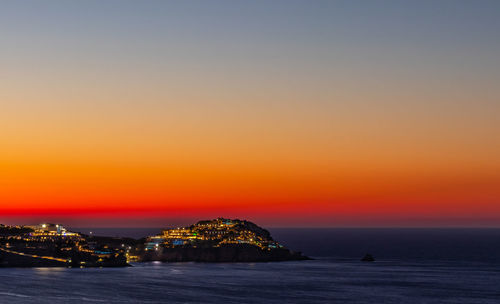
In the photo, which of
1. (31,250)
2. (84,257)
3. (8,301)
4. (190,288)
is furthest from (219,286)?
(31,250)

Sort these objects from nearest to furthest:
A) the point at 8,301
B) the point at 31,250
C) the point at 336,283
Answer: the point at 8,301 → the point at 336,283 → the point at 31,250

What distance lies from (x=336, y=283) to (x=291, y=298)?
2885 centimetres

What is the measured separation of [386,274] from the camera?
165 m

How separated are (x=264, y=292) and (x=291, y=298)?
9.31m

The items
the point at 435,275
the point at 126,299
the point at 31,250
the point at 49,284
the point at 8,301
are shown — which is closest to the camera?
the point at 8,301

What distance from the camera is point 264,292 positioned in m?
123

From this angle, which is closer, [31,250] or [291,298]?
[291,298]

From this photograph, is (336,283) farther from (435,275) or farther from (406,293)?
(435,275)

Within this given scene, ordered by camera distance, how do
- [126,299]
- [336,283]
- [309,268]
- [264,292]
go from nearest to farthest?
[126,299]
[264,292]
[336,283]
[309,268]

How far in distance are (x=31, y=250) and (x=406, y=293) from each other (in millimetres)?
121092

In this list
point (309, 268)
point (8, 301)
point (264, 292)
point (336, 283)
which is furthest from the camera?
point (309, 268)

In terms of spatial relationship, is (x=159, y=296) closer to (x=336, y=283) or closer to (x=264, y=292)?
(x=264, y=292)

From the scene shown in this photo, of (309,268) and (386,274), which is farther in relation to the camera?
(309,268)

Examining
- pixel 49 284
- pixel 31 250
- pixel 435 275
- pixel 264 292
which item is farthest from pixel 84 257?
pixel 435 275
